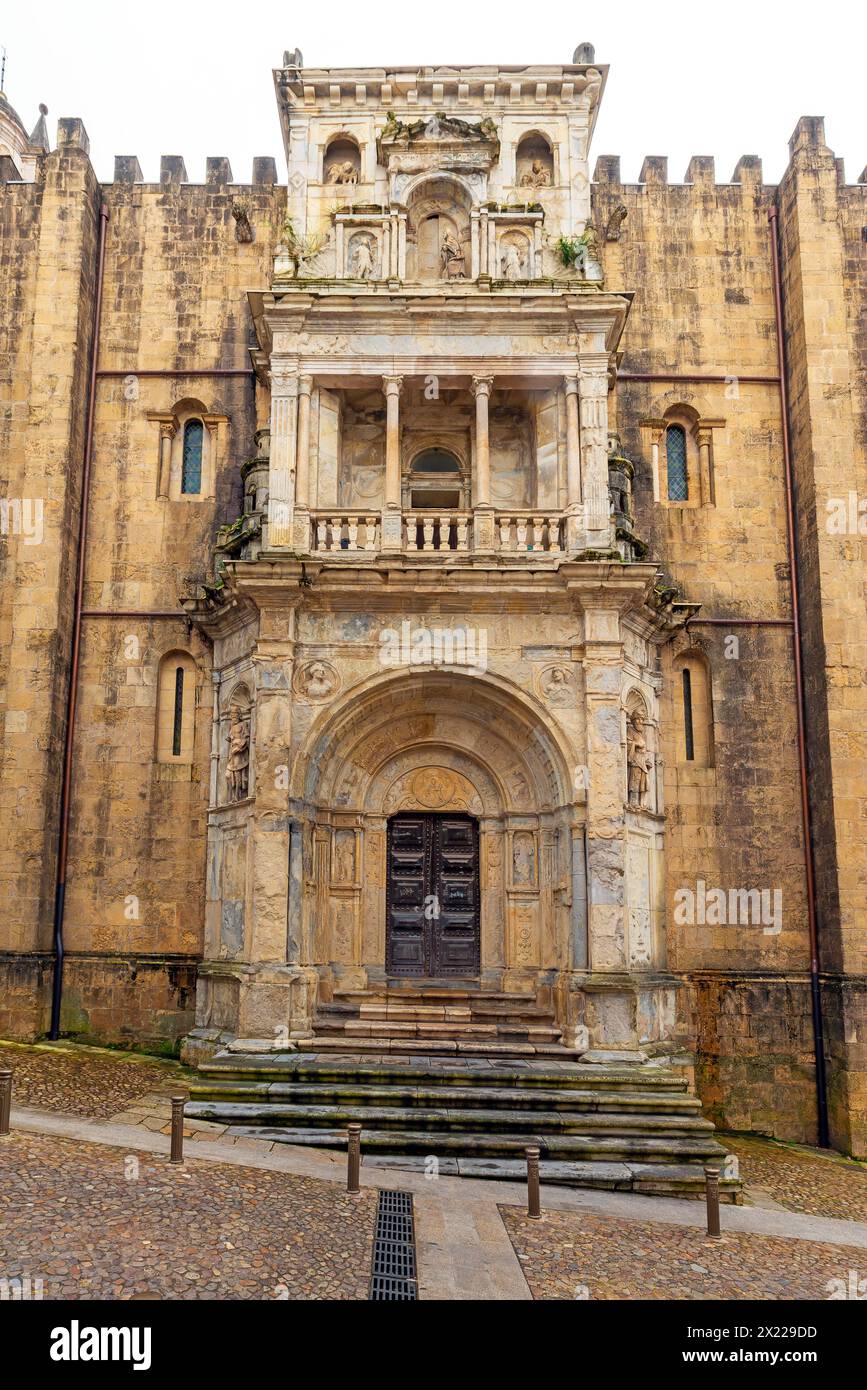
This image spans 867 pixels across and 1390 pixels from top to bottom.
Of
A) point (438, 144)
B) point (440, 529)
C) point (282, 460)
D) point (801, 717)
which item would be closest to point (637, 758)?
point (801, 717)

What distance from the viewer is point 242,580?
1500cm

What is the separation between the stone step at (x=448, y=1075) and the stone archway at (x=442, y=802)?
2169mm

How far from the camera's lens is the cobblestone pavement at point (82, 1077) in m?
13.0

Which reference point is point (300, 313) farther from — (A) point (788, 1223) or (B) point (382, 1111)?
(A) point (788, 1223)

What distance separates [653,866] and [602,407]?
752 cm

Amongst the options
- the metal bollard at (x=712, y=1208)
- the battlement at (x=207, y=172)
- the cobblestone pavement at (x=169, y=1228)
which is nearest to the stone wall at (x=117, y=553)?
the battlement at (x=207, y=172)

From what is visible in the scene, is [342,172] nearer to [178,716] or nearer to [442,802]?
[178,716]

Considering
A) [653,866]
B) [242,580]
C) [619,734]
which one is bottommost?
[653,866]

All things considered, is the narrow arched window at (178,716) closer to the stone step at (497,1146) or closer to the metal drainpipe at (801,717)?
the stone step at (497,1146)

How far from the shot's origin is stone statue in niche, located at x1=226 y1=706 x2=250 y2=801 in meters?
15.6

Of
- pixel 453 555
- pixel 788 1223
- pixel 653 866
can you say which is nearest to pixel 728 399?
pixel 453 555

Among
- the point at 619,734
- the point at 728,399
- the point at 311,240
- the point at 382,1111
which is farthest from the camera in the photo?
the point at 728,399

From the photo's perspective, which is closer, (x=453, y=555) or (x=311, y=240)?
(x=453, y=555)

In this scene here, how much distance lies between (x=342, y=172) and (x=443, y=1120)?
15.8 m
